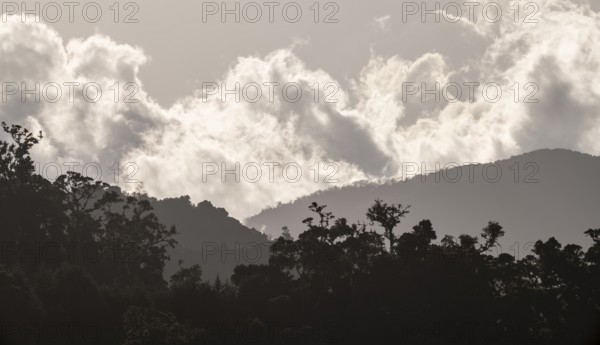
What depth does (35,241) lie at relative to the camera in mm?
93188

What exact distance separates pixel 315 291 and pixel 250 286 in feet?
26.3

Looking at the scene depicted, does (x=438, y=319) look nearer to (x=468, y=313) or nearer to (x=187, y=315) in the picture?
(x=468, y=313)

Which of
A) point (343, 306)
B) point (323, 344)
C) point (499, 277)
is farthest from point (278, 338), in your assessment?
point (499, 277)

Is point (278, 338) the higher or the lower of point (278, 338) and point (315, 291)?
the lower

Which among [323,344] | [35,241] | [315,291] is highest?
[35,241]

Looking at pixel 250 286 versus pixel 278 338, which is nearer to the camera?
pixel 278 338

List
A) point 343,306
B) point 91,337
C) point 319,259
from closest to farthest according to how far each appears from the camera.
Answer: point 91,337 < point 343,306 < point 319,259

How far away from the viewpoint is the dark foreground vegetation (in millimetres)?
65000

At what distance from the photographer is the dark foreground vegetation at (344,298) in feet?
213

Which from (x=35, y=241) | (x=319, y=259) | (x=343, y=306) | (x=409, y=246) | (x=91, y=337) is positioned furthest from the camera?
(x=35, y=241)

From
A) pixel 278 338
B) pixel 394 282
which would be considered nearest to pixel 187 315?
pixel 278 338

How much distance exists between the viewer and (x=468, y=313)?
73.8 m

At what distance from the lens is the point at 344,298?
77875 millimetres

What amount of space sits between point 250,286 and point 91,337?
2339cm
